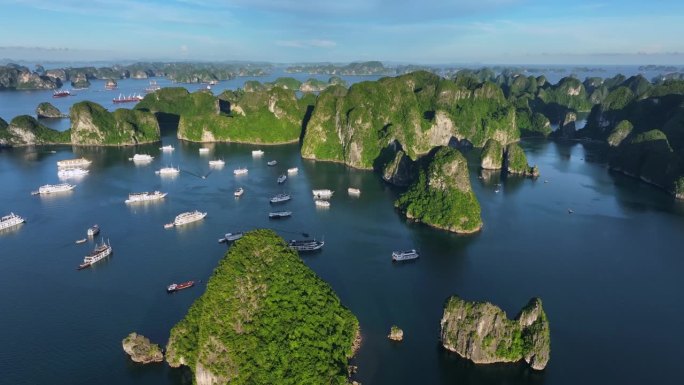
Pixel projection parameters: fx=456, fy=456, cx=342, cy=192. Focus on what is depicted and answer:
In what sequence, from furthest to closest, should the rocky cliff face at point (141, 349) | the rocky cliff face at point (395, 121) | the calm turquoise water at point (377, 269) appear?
the rocky cliff face at point (395, 121) < the calm turquoise water at point (377, 269) < the rocky cliff face at point (141, 349)

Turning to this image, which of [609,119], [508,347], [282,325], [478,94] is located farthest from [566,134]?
[282,325]

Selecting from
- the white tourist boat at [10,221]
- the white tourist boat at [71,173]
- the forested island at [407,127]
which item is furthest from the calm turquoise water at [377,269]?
the forested island at [407,127]

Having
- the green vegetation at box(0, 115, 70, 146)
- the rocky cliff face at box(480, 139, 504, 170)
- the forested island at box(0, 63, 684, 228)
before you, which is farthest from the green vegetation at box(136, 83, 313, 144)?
the rocky cliff face at box(480, 139, 504, 170)

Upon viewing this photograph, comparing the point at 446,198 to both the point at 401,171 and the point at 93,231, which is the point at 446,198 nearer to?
the point at 401,171

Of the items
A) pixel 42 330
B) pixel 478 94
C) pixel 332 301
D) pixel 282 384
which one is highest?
pixel 478 94

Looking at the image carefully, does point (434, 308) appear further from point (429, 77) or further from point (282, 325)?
point (429, 77)

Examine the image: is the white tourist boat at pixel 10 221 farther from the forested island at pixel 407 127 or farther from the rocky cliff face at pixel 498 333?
the rocky cliff face at pixel 498 333
